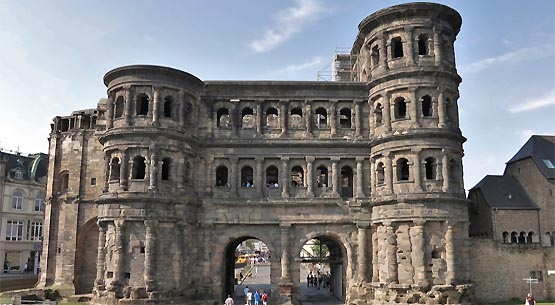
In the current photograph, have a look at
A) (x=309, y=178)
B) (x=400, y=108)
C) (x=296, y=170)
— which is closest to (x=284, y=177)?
(x=309, y=178)

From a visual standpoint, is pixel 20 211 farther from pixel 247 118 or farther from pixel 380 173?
pixel 380 173

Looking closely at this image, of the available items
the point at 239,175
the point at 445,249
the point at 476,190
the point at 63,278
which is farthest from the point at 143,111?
the point at 476,190

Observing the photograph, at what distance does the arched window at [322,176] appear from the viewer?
34.8 metres

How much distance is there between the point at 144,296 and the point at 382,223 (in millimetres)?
16162

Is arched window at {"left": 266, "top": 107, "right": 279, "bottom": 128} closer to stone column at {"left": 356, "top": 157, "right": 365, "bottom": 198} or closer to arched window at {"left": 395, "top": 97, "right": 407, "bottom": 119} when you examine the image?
stone column at {"left": 356, "top": 157, "right": 365, "bottom": 198}

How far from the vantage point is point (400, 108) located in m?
34.1

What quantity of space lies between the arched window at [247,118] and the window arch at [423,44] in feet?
42.0

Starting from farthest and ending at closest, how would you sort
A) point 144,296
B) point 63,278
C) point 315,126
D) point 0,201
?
point 0,201 → point 63,278 → point 315,126 → point 144,296

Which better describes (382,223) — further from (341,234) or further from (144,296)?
(144,296)

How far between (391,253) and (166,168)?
53.1 ft

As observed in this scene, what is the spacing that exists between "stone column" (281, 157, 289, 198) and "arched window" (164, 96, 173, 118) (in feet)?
28.4

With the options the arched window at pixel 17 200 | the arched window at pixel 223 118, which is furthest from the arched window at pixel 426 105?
the arched window at pixel 17 200

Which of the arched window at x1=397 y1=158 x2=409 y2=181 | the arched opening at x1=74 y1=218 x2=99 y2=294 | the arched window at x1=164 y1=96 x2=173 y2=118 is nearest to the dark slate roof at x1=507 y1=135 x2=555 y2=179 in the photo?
the arched window at x1=397 y1=158 x2=409 y2=181

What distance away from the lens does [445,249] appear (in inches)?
1199
